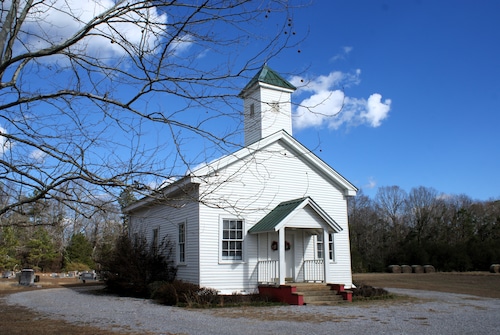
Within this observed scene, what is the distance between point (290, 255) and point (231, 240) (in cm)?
266

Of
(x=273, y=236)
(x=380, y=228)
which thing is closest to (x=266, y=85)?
(x=273, y=236)

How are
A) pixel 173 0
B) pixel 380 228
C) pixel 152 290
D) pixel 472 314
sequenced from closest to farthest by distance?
1. pixel 173 0
2. pixel 472 314
3. pixel 152 290
4. pixel 380 228

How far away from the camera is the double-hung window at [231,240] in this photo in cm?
1630

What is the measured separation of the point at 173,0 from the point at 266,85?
1381 centimetres

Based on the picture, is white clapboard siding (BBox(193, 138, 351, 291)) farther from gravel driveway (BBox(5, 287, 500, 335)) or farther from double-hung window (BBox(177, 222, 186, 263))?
gravel driveway (BBox(5, 287, 500, 335))

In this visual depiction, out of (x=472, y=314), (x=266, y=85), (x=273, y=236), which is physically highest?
(x=266, y=85)

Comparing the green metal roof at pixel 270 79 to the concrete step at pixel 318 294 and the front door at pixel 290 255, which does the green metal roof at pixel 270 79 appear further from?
the concrete step at pixel 318 294

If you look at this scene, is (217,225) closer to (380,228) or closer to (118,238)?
(118,238)

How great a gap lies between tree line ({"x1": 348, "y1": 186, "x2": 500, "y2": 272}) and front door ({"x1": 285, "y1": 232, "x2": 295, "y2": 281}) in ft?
87.7

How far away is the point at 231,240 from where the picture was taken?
1636 cm

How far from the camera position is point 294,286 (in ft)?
48.6

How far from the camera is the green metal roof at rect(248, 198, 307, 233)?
15.5 m

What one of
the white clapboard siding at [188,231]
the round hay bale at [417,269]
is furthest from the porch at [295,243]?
the round hay bale at [417,269]

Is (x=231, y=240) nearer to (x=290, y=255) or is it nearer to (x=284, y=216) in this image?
(x=284, y=216)
